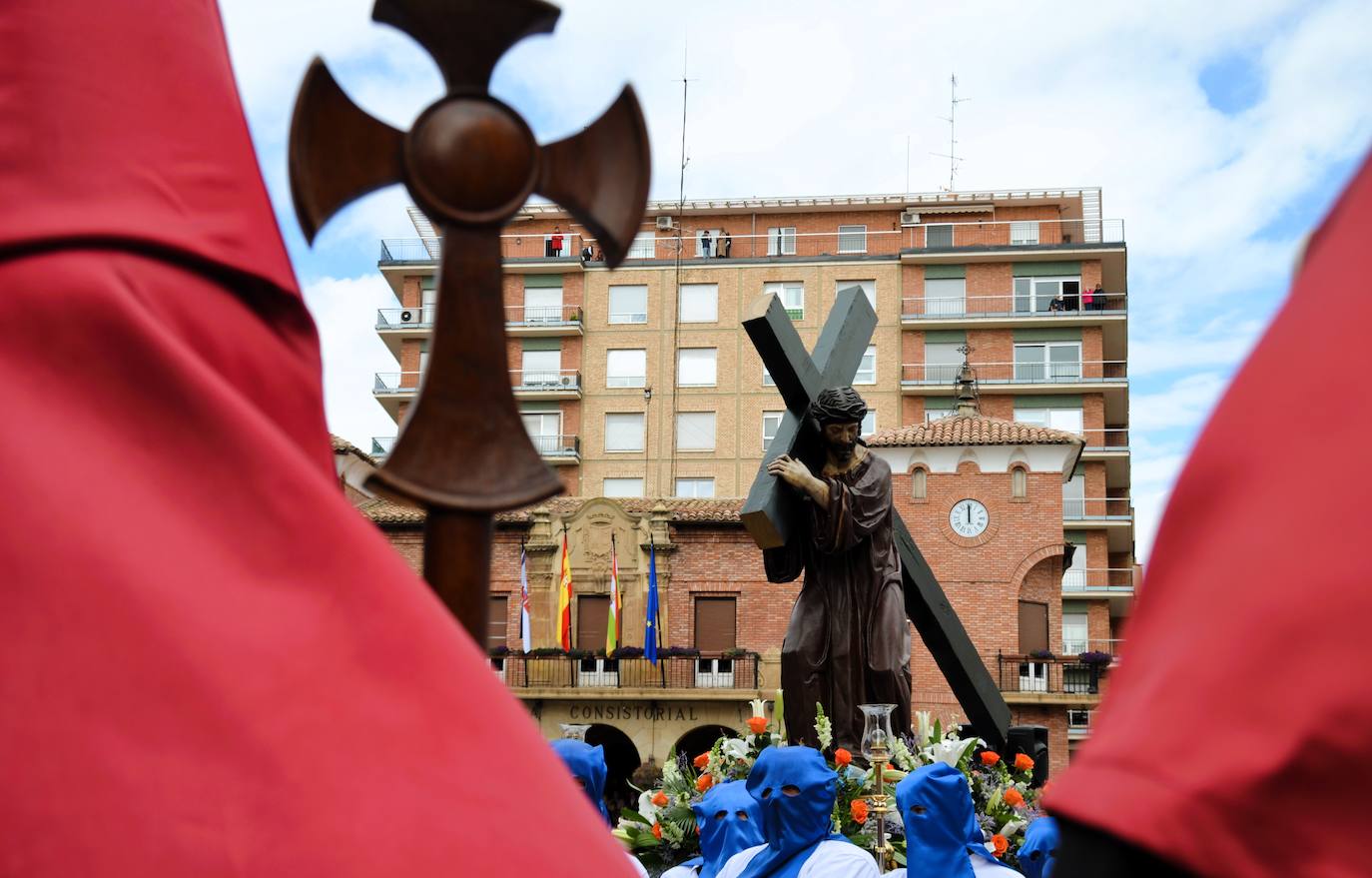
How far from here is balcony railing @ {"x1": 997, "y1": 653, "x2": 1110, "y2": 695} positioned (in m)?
34.9

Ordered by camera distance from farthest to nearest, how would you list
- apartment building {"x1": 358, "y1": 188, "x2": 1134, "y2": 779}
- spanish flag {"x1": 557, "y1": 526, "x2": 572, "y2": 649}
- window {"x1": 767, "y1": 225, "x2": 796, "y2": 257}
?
window {"x1": 767, "y1": 225, "x2": 796, "y2": 257}
apartment building {"x1": 358, "y1": 188, "x2": 1134, "y2": 779}
spanish flag {"x1": 557, "y1": 526, "x2": 572, "y2": 649}

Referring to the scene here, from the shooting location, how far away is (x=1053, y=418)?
Result: 45.4m

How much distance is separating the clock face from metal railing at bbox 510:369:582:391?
15348 millimetres

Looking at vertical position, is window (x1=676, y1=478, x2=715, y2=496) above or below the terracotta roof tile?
below

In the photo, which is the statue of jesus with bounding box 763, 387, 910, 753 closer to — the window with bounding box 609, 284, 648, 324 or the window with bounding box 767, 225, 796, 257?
the window with bounding box 609, 284, 648, 324

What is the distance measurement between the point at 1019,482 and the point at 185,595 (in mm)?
35216

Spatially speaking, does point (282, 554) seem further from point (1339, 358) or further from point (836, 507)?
point (836, 507)

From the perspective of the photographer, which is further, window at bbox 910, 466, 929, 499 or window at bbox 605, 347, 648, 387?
window at bbox 605, 347, 648, 387

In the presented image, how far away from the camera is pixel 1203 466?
0.87m

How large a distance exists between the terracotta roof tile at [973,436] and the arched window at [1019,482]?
715 mm

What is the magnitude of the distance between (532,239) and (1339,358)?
51395 mm

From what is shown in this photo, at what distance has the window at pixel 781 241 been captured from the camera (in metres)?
50.6

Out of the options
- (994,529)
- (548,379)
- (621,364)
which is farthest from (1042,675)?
(548,379)

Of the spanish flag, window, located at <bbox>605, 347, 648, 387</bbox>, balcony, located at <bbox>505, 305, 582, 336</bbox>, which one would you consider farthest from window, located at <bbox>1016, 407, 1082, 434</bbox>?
the spanish flag
